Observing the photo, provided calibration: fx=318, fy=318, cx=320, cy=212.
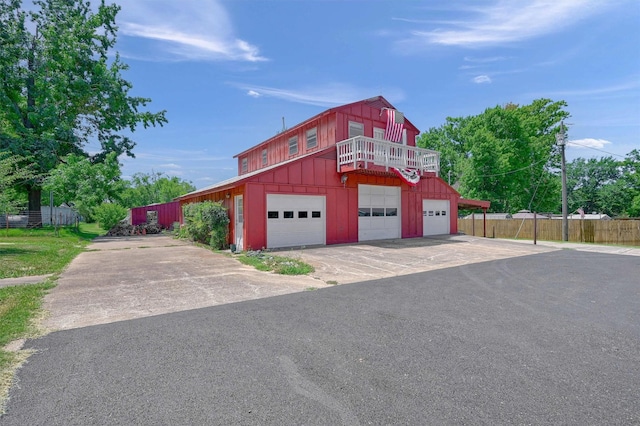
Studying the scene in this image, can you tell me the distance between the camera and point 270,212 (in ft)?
41.5

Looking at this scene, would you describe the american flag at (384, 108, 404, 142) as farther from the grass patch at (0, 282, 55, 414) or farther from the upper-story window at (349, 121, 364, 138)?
the grass patch at (0, 282, 55, 414)

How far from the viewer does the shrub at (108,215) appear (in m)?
24.2

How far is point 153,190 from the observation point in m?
55.8

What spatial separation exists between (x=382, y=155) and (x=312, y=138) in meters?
4.07

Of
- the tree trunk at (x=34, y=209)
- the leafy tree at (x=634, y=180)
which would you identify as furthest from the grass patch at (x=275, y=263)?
the leafy tree at (x=634, y=180)

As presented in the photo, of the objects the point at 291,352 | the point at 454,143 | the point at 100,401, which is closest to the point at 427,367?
the point at 291,352

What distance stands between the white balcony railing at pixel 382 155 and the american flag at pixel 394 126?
1486 mm

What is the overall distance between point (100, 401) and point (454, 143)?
44.4m

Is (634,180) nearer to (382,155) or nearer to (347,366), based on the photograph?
(382,155)

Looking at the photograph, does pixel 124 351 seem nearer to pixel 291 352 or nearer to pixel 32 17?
pixel 291 352

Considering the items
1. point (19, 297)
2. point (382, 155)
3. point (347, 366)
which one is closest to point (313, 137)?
point (382, 155)

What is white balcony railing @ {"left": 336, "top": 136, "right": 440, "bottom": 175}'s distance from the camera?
13664mm

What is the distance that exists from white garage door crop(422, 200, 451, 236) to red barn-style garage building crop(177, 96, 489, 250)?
6 cm

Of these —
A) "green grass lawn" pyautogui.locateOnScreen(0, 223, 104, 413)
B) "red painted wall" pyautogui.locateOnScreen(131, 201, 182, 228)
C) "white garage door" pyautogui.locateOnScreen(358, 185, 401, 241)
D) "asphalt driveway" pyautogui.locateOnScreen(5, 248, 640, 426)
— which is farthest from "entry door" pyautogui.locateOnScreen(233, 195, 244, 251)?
"red painted wall" pyautogui.locateOnScreen(131, 201, 182, 228)
